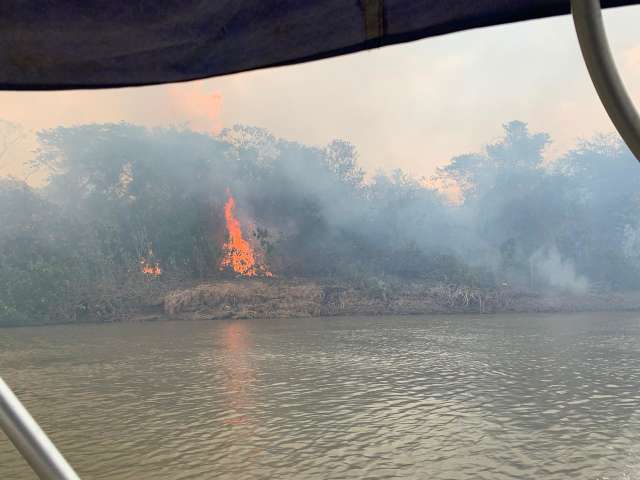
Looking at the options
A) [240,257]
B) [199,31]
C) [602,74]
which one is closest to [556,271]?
[240,257]

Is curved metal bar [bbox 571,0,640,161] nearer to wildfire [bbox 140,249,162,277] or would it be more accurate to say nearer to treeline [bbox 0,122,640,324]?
treeline [bbox 0,122,640,324]

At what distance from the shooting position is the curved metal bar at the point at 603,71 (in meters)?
0.31

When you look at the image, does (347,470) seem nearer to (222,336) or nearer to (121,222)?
(222,336)

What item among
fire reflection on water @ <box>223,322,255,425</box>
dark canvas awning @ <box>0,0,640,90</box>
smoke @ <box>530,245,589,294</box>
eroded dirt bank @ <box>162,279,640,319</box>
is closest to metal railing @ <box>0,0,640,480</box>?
dark canvas awning @ <box>0,0,640,90</box>

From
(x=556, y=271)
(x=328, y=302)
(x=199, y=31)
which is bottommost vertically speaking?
(x=328, y=302)

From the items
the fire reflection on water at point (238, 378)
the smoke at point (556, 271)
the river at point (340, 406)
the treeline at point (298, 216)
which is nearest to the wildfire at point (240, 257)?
the treeline at point (298, 216)

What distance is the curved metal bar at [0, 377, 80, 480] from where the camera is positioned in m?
0.35

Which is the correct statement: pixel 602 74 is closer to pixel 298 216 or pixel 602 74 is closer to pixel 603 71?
pixel 603 71

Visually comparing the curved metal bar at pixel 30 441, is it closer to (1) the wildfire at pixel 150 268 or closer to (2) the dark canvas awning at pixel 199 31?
(2) the dark canvas awning at pixel 199 31

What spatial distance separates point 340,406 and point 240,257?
62.6 ft

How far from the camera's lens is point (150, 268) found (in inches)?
990

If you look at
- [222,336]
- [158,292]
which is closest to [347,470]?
[222,336]

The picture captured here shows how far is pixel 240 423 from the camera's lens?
6723mm

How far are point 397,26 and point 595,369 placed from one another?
1040cm
